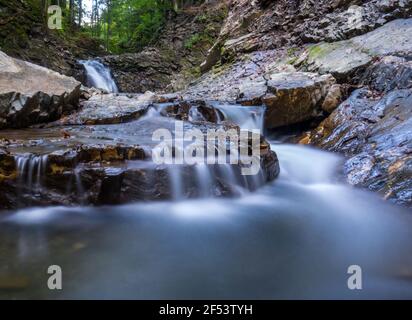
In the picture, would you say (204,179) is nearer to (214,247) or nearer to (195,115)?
(214,247)

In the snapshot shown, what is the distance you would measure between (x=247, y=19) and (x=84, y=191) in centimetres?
1174

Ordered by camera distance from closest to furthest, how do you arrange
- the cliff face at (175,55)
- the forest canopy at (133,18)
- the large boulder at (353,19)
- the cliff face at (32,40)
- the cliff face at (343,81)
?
the cliff face at (343,81), the large boulder at (353,19), the cliff face at (32,40), the cliff face at (175,55), the forest canopy at (133,18)

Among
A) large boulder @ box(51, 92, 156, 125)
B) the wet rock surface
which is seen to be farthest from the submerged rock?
large boulder @ box(51, 92, 156, 125)

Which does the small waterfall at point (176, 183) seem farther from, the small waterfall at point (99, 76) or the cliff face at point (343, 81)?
the small waterfall at point (99, 76)

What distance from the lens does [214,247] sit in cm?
345

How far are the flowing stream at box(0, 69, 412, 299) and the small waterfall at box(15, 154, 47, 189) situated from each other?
3 cm

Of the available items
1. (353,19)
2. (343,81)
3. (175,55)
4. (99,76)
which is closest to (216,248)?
(343,81)

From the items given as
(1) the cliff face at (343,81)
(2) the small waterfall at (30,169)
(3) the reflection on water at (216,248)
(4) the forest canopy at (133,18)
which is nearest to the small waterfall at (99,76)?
(4) the forest canopy at (133,18)

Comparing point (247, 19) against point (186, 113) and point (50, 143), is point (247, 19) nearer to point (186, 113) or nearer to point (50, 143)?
point (186, 113)

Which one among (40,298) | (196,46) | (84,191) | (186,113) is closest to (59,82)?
(186,113)

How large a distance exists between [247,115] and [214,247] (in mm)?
4472

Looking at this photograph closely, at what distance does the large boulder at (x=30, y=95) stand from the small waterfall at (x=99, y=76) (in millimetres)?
7146

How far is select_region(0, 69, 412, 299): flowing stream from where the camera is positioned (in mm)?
2678

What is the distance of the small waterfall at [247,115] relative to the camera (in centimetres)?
741
